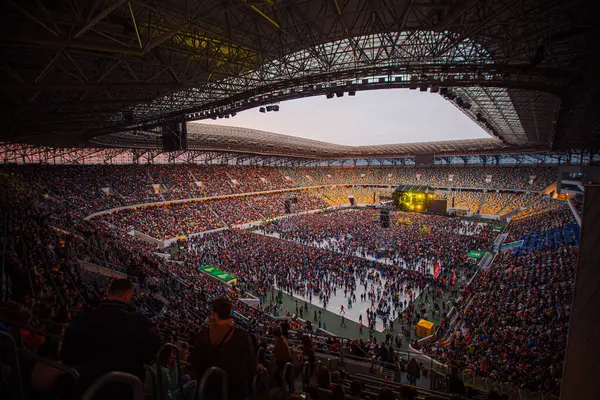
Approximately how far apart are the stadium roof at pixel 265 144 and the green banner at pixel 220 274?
42.5ft

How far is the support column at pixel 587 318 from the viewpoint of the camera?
4.75m

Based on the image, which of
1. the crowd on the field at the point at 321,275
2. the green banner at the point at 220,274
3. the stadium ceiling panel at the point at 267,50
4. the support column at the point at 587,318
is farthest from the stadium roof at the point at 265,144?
the support column at the point at 587,318

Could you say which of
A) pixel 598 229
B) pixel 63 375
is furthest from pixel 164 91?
pixel 598 229

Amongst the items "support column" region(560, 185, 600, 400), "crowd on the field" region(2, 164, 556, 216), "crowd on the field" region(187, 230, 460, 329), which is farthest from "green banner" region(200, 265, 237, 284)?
"support column" region(560, 185, 600, 400)

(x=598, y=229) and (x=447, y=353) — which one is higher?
(x=598, y=229)

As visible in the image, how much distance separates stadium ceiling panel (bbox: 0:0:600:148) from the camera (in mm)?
6766

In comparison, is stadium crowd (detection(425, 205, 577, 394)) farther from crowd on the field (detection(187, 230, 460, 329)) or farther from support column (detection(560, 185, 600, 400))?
crowd on the field (detection(187, 230, 460, 329))

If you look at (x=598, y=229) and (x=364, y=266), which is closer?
(x=598, y=229)

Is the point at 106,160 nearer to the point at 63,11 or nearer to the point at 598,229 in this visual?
the point at 63,11

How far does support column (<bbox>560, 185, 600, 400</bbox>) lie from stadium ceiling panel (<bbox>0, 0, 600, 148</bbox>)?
496 cm

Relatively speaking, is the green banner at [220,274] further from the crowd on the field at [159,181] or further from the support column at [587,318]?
the support column at [587,318]

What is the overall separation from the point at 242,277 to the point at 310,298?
15.4 feet

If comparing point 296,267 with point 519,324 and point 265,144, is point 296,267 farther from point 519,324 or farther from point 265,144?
point 265,144

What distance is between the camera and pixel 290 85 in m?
13.5
